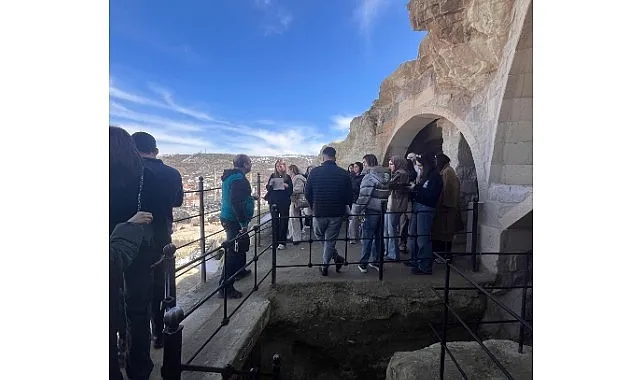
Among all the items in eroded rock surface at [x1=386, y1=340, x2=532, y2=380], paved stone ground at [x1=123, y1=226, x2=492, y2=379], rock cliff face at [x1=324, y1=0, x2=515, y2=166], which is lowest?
eroded rock surface at [x1=386, y1=340, x2=532, y2=380]

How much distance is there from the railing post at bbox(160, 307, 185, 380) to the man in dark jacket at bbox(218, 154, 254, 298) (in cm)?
136

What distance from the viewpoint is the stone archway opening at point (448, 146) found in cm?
417

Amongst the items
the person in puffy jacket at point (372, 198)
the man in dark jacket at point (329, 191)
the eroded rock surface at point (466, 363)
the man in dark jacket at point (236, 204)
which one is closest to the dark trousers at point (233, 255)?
the man in dark jacket at point (236, 204)

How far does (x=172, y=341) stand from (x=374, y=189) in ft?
7.82

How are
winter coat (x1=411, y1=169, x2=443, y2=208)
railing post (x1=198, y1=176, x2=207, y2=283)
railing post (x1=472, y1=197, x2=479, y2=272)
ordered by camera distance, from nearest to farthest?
1. railing post (x1=198, y1=176, x2=207, y2=283)
2. winter coat (x1=411, y1=169, x2=443, y2=208)
3. railing post (x1=472, y1=197, x2=479, y2=272)

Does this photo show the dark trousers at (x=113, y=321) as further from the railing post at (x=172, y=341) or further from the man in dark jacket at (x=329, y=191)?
the man in dark jacket at (x=329, y=191)

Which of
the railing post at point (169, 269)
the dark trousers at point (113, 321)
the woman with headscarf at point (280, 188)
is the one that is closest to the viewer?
the dark trousers at point (113, 321)

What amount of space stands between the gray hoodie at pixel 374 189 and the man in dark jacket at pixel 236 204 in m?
1.19

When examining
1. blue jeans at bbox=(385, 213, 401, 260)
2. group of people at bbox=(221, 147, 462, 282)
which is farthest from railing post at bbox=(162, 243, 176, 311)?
blue jeans at bbox=(385, 213, 401, 260)

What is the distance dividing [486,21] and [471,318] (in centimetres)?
301

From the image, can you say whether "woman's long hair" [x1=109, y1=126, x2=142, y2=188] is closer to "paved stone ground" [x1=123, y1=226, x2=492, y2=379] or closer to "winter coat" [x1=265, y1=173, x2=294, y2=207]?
"paved stone ground" [x1=123, y1=226, x2=492, y2=379]

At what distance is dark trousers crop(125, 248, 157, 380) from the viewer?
1.54 metres

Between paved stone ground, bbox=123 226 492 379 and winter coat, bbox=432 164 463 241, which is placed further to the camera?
winter coat, bbox=432 164 463 241
